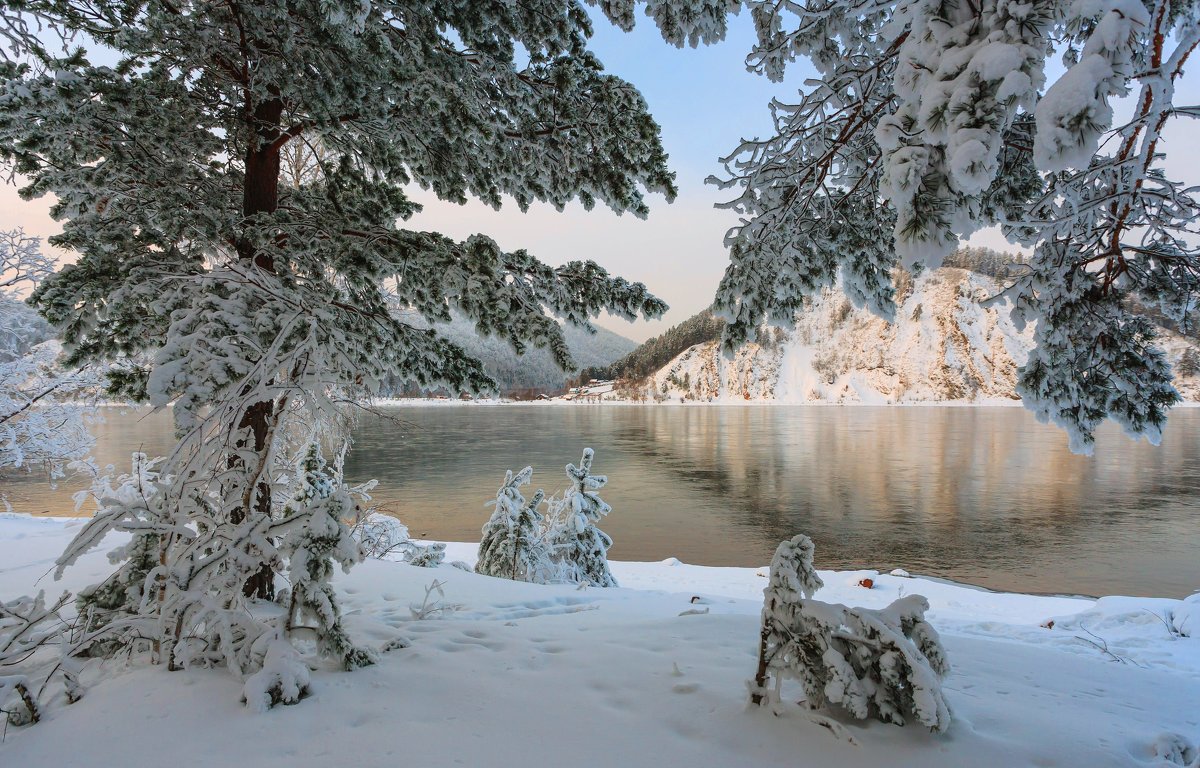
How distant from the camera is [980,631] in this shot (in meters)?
7.67

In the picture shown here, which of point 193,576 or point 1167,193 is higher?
point 1167,193

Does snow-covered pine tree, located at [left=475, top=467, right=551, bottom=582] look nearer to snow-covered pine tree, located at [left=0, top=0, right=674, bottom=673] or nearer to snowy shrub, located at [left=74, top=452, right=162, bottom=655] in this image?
snow-covered pine tree, located at [left=0, top=0, right=674, bottom=673]

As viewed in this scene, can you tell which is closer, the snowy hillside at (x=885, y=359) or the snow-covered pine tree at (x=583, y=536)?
the snow-covered pine tree at (x=583, y=536)

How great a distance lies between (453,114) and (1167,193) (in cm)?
477

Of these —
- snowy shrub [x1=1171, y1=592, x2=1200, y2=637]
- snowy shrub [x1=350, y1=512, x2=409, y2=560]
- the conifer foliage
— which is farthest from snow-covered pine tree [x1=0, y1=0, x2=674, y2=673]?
snowy shrub [x1=1171, y1=592, x2=1200, y2=637]

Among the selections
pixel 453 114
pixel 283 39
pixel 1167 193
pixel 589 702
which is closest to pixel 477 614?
pixel 589 702

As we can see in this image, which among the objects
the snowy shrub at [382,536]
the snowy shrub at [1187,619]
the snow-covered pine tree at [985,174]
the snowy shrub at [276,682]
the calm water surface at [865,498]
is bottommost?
the calm water surface at [865,498]

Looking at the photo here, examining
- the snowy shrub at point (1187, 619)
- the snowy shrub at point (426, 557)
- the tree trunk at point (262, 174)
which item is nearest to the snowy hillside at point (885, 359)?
the snowy shrub at point (1187, 619)

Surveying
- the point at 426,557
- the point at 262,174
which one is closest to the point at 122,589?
the point at 262,174

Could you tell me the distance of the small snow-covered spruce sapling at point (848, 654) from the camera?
2.39m

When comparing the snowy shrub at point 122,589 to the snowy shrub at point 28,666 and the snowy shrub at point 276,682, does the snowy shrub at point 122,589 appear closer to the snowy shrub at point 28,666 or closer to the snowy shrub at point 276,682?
the snowy shrub at point 28,666

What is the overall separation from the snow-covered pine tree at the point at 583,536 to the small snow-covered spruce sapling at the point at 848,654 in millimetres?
8531

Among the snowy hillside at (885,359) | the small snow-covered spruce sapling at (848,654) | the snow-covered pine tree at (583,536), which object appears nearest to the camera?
the small snow-covered spruce sapling at (848,654)

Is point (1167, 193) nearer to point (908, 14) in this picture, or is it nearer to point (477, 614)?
point (908, 14)
